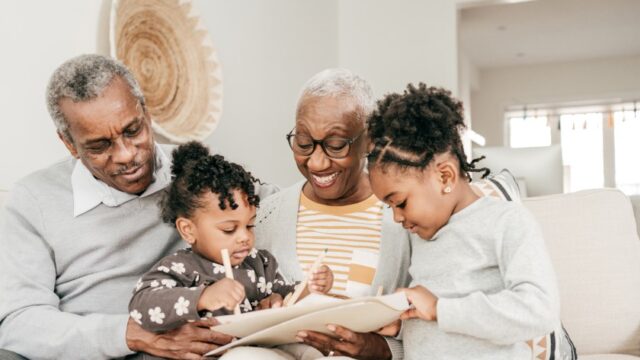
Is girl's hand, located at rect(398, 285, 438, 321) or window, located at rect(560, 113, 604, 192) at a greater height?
window, located at rect(560, 113, 604, 192)

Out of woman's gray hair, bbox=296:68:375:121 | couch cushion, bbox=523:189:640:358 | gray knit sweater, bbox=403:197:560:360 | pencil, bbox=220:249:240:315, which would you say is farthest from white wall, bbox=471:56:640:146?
pencil, bbox=220:249:240:315

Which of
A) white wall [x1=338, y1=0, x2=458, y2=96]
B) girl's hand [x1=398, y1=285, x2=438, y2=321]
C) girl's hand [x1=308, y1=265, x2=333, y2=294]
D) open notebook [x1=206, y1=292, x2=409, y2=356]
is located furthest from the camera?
white wall [x1=338, y1=0, x2=458, y2=96]

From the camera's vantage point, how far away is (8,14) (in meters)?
1.91

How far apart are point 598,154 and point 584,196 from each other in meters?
7.26

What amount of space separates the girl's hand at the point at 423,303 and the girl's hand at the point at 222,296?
1.08 feet

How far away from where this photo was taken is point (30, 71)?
1.99 meters

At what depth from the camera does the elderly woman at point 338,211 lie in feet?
5.46

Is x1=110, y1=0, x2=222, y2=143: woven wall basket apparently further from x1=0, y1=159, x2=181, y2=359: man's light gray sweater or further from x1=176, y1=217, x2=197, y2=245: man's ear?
x1=176, y1=217, x2=197, y2=245: man's ear

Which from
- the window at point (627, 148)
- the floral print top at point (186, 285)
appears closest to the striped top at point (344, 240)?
the floral print top at point (186, 285)

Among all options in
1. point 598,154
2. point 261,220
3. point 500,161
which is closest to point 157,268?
point 261,220

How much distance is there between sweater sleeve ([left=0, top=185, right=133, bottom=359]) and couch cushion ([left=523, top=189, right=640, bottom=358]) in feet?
3.71

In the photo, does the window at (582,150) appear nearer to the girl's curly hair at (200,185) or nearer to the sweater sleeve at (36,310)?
the girl's curly hair at (200,185)

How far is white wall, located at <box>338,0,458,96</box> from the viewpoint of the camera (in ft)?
15.4

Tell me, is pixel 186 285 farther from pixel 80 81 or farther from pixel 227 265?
pixel 80 81
